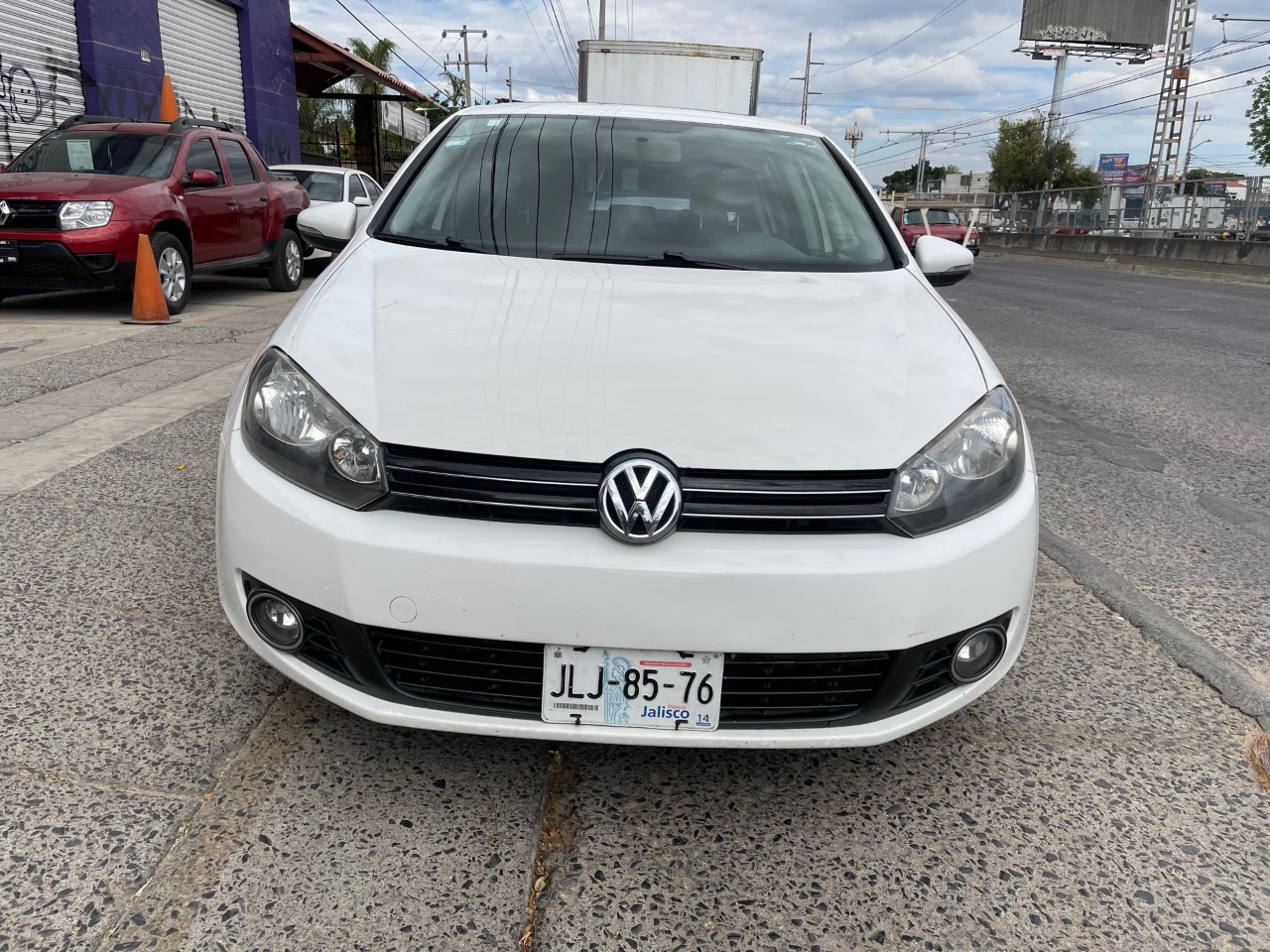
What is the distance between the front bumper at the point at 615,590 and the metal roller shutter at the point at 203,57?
648 inches

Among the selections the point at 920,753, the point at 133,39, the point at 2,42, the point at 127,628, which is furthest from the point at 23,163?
the point at 920,753

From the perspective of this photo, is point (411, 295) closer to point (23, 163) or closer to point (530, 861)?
point (530, 861)

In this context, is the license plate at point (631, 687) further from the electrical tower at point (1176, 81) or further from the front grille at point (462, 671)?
the electrical tower at point (1176, 81)

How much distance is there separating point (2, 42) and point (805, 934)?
14.5 metres

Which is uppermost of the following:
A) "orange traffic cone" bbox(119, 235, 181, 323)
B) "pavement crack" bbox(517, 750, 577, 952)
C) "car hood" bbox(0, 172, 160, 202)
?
"car hood" bbox(0, 172, 160, 202)

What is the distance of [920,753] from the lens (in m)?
2.30

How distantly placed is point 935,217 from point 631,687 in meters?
24.5

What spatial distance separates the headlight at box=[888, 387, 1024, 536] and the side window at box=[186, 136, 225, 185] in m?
9.22

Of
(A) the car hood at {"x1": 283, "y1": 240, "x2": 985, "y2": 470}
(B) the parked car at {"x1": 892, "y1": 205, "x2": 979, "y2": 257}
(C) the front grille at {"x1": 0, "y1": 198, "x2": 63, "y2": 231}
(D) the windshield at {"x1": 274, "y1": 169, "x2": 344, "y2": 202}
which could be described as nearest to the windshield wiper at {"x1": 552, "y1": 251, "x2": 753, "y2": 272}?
(A) the car hood at {"x1": 283, "y1": 240, "x2": 985, "y2": 470}

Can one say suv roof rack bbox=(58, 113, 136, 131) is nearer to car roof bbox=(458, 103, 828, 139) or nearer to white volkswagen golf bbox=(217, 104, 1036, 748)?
car roof bbox=(458, 103, 828, 139)

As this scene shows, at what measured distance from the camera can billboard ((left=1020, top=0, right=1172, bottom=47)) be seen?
A: 191ft

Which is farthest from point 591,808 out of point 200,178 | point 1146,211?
point 1146,211

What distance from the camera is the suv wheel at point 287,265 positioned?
37.8 ft

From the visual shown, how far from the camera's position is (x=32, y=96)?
42.4 feet
